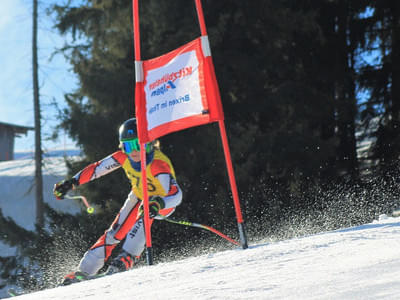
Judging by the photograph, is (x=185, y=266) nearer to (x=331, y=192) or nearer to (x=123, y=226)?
(x=123, y=226)

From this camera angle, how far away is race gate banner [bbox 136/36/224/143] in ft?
15.5

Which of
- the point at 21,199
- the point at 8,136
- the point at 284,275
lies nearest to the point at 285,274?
the point at 284,275

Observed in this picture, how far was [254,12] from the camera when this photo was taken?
36.7 ft

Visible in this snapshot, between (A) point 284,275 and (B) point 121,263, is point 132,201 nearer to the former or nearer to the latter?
(B) point 121,263

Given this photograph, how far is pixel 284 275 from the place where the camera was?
9.55ft

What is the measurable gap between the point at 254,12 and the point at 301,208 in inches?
186

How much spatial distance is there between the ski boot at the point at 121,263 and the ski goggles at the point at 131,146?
118 cm

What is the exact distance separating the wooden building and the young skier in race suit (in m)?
29.3

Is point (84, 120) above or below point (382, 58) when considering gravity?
below

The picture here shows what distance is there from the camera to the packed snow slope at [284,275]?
2484 mm

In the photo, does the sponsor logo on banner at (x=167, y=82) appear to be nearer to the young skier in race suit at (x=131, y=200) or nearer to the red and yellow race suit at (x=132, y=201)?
the young skier in race suit at (x=131, y=200)

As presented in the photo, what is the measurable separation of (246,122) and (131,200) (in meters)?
5.96

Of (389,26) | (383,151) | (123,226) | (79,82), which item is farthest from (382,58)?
(123,226)

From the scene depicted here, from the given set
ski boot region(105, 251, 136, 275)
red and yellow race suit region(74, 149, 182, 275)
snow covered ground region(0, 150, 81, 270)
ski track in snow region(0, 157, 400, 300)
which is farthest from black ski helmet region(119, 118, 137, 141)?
snow covered ground region(0, 150, 81, 270)
